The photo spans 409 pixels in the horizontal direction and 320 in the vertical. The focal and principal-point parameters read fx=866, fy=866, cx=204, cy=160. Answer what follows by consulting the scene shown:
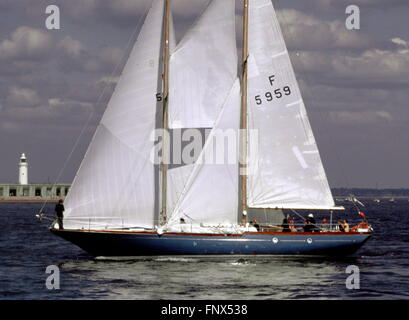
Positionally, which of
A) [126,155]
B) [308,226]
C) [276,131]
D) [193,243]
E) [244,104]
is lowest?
[193,243]

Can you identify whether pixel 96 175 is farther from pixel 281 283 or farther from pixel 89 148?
pixel 281 283

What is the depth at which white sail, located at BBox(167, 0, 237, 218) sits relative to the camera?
47188 millimetres

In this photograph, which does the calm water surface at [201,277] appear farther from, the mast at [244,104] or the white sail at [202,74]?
the white sail at [202,74]

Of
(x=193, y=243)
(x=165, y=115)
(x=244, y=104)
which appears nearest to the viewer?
(x=193, y=243)

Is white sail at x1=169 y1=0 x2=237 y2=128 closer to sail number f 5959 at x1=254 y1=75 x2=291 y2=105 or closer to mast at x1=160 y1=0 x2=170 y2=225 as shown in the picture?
mast at x1=160 y1=0 x2=170 y2=225

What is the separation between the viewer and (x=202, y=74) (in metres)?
47.5

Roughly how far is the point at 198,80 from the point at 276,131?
5143 mm

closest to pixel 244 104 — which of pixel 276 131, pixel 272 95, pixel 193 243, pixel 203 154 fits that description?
pixel 272 95

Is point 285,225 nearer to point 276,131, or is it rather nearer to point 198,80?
point 276,131

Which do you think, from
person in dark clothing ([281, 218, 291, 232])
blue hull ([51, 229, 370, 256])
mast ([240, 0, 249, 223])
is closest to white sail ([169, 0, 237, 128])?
mast ([240, 0, 249, 223])
